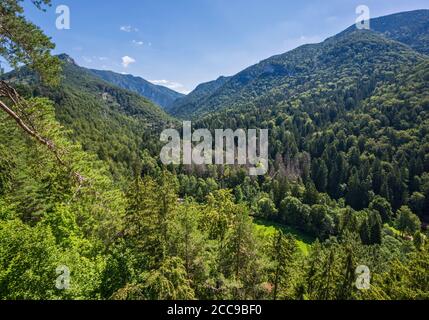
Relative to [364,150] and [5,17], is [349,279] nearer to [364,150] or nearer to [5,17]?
[5,17]

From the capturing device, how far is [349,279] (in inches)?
947

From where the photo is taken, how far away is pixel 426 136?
116 metres

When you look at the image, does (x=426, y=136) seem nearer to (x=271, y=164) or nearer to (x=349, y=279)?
(x=271, y=164)

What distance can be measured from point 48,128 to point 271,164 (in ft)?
390

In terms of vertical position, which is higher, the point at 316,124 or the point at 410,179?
the point at 316,124

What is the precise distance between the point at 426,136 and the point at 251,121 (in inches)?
4129
